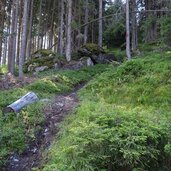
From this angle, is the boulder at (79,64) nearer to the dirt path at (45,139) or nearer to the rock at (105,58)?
the rock at (105,58)

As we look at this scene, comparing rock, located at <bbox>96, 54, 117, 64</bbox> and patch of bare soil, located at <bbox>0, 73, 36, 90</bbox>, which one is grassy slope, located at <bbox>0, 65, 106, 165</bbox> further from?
rock, located at <bbox>96, 54, 117, 64</bbox>

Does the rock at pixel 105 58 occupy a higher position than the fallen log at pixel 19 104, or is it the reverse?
the rock at pixel 105 58

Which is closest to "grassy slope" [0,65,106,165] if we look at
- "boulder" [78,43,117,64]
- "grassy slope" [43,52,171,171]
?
"grassy slope" [43,52,171,171]

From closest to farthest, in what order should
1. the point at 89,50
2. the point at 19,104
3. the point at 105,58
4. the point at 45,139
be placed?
the point at 45,139 < the point at 19,104 < the point at 89,50 < the point at 105,58

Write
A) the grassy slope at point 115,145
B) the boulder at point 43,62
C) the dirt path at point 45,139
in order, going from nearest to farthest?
the grassy slope at point 115,145 → the dirt path at point 45,139 → the boulder at point 43,62

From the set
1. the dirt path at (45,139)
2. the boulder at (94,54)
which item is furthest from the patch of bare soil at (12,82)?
the boulder at (94,54)

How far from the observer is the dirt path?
27.0 ft

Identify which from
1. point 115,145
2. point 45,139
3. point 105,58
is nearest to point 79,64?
point 105,58

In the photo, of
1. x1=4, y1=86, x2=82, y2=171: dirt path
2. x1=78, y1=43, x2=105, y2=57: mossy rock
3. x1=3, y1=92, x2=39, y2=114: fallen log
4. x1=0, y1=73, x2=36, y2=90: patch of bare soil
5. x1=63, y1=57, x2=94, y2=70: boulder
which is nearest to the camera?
x1=4, y1=86, x2=82, y2=171: dirt path

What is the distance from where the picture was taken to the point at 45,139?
30.7 feet

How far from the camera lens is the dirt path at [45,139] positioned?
822 centimetres

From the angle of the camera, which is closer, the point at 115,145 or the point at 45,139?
the point at 115,145

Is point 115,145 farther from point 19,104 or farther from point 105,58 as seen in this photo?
point 105,58

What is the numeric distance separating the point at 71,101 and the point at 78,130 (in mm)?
5950
